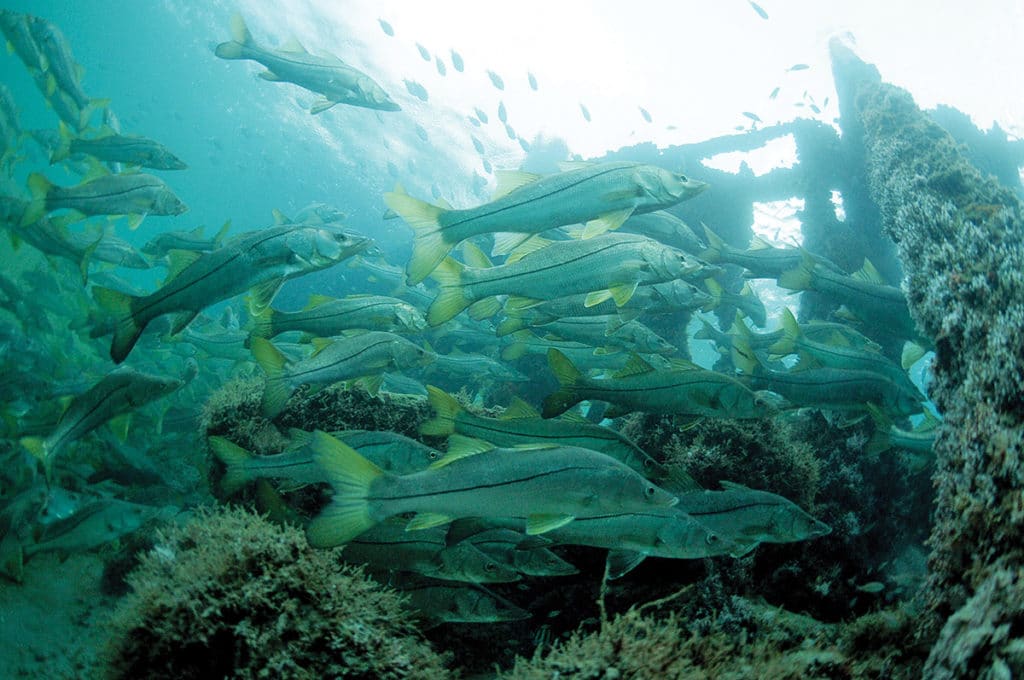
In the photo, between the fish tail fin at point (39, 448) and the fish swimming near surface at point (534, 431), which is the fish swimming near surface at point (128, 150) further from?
the fish swimming near surface at point (534, 431)

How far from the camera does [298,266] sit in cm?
401

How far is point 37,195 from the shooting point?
620 cm

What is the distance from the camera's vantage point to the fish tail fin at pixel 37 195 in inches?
239

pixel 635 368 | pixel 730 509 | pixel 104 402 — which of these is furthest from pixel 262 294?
pixel 730 509

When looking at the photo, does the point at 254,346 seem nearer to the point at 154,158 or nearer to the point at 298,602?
the point at 298,602

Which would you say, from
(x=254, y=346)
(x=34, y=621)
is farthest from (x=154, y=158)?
(x=34, y=621)

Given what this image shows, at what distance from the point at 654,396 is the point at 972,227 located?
136 inches

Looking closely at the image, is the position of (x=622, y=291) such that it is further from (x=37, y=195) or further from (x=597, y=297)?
(x=37, y=195)

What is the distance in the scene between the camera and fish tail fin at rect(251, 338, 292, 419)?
4488mm

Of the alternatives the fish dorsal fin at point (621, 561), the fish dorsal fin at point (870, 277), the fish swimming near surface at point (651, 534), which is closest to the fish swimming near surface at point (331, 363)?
the fish swimming near surface at point (651, 534)

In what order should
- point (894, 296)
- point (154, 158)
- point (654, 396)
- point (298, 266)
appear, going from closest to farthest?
point (298, 266) < point (654, 396) < point (894, 296) < point (154, 158)

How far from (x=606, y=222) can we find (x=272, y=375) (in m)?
3.18

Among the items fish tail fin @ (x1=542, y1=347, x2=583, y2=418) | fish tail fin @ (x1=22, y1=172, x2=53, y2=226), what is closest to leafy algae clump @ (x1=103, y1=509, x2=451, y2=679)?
fish tail fin @ (x1=542, y1=347, x2=583, y2=418)

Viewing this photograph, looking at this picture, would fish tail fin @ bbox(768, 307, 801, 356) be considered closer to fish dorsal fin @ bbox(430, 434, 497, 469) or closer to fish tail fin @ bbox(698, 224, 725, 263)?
fish tail fin @ bbox(698, 224, 725, 263)
